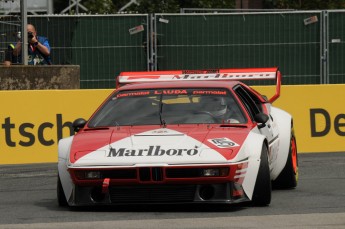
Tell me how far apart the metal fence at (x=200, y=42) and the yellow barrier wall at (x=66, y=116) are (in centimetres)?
578

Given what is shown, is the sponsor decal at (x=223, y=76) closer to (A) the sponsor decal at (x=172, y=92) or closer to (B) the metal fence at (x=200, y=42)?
(A) the sponsor decal at (x=172, y=92)

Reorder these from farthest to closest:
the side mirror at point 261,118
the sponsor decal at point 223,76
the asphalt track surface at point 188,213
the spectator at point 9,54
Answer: the spectator at point 9,54, the sponsor decal at point 223,76, the side mirror at point 261,118, the asphalt track surface at point 188,213

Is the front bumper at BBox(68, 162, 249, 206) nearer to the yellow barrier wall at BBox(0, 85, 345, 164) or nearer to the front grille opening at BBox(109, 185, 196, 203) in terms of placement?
the front grille opening at BBox(109, 185, 196, 203)

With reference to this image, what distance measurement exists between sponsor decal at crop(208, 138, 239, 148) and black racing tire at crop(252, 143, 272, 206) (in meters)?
0.38

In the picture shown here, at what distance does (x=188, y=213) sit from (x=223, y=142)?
0.69 meters

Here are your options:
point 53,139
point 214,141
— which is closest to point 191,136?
point 214,141

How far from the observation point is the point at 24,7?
71.5ft

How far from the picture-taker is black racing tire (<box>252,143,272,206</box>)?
442 inches

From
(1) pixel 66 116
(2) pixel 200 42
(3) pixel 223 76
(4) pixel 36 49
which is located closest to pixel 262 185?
(3) pixel 223 76

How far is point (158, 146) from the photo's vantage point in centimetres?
1105

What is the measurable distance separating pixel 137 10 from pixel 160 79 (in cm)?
2048

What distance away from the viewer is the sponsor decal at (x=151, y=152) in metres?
10.9

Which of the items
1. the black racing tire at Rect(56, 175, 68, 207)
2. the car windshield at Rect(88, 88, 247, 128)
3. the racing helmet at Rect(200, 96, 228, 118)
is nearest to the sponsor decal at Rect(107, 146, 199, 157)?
the black racing tire at Rect(56, 175, 68, 207)

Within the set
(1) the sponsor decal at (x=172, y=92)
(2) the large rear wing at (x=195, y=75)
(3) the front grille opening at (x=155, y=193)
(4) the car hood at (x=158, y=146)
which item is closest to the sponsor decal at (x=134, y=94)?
(1) the sponsor decal at (x=172, y=92)
